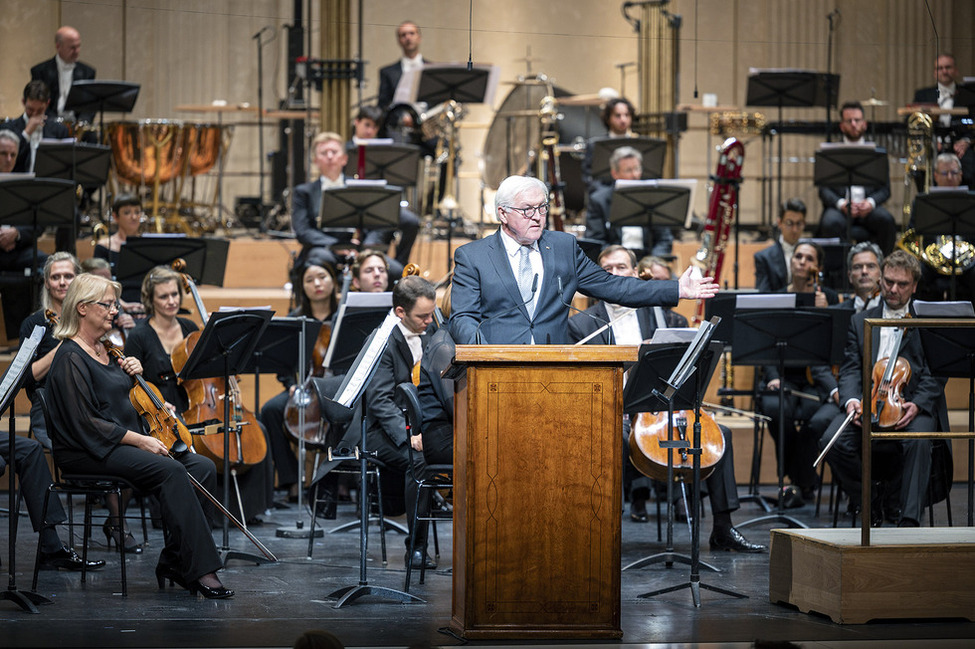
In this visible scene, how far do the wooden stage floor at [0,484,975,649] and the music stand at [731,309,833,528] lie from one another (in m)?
0.99

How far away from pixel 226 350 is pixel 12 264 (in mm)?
3468

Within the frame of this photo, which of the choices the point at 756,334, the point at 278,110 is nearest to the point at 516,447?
the point at 756,334

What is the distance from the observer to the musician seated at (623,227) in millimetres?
8219

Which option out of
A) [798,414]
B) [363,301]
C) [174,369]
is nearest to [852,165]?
[798,414]

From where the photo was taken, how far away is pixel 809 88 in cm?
877

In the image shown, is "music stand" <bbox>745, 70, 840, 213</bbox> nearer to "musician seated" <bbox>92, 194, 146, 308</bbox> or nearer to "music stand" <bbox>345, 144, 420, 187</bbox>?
"music stand" <bbox>345, 144, 420, 187</bbox>

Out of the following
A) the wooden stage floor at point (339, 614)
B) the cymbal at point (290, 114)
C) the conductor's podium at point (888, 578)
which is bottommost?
the wooden stage floor at point (339, 614)

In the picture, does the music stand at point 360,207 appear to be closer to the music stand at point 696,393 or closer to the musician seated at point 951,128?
the music stand at point 696,393

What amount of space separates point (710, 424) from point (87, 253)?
5020 millimetres

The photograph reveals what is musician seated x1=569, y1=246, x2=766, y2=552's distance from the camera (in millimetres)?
5641

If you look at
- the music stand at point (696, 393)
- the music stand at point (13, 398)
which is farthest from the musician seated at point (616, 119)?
the music stand at point (13, 398)

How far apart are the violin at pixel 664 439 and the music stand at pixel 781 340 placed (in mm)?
600

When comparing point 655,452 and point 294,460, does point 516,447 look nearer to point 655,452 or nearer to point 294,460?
point 655,452

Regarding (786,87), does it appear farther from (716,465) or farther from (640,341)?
(716,465)
